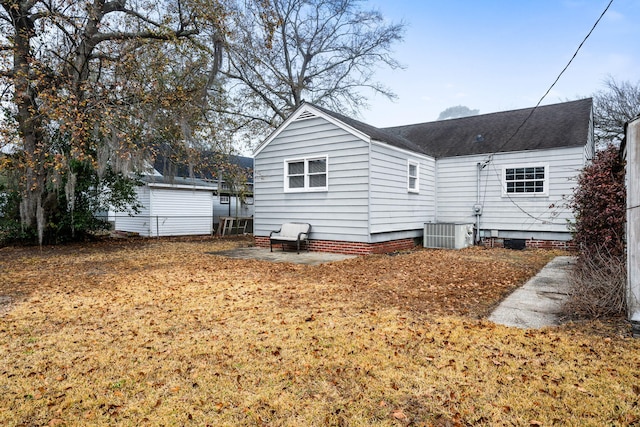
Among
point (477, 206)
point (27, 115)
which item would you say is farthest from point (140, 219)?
point (477, 206)

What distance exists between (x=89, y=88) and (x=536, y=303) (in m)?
12.0

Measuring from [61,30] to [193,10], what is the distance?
3.85 m

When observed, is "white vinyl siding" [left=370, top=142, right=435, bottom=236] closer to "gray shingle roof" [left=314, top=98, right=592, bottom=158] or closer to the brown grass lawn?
"gray shingle roof" [left=314, top=98, right=592, bottom=158]

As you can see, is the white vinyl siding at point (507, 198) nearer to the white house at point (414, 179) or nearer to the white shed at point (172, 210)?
the white house at point (414, 179)

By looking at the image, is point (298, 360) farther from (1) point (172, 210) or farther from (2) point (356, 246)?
(1) point (172, 210)

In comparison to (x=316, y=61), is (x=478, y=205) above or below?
below

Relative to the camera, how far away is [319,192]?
36.3ft

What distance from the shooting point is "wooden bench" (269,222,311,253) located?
10.9 meters

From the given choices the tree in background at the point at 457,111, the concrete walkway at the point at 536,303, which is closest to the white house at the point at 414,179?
the concrete walkway at the point at 536,303

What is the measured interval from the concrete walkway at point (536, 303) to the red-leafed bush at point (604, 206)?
0.83 m

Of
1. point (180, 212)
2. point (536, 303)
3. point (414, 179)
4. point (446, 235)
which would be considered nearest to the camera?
point (536, 303)

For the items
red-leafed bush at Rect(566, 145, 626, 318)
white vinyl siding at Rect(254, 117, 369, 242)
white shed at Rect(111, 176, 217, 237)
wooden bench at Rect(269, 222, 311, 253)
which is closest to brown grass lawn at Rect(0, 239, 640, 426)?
red-leafed bush at Rect(566, 145, 626, 318)

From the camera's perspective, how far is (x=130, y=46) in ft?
38.4

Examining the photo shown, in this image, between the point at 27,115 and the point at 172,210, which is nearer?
the point at 27,115
